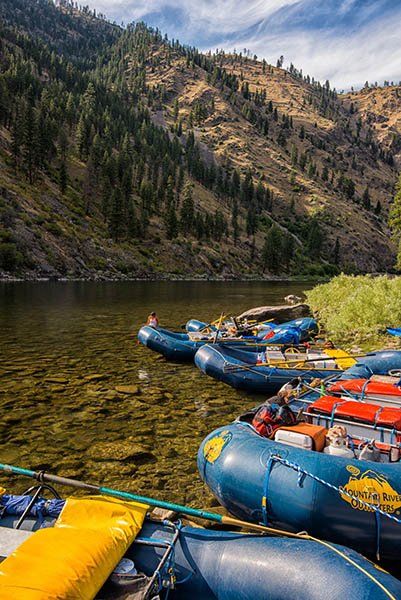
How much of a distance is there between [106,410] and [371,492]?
751 centimetres

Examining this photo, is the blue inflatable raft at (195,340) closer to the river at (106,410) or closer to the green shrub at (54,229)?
the river at (106,410)

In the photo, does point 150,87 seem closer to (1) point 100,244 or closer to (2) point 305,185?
(2) point 305,185

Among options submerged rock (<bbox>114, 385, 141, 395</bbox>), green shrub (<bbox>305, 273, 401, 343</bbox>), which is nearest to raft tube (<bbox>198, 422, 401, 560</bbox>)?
submerged rock (<bbox>114, 385, 141, 395</bbox>)

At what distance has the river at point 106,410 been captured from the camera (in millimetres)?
7473

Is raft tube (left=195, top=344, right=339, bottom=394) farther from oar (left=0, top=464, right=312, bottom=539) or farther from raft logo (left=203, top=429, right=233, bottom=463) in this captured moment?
oar (left=0, top=464, right=312, bottom=539)

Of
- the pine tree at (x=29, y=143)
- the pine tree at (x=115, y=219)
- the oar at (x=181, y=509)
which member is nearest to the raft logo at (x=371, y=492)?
the oar at (x=181, y=509)

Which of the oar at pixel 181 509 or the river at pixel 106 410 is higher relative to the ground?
the oar at pixel 181 509

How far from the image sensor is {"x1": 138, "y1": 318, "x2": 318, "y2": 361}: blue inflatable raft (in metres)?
15.6

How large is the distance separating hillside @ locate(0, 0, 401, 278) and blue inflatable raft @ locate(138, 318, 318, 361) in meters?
40.6

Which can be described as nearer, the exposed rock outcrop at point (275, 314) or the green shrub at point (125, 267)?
the exposed rock outcrop at point (275, 314)

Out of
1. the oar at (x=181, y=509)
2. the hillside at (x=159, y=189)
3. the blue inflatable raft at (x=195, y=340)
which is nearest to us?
the oar at (x=181, y=509)

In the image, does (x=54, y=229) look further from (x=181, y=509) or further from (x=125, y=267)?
(x=181, y=509)

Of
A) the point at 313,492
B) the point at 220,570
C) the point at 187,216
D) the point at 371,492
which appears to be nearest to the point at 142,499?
the point at 220,570

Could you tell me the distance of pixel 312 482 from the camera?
5.13m
